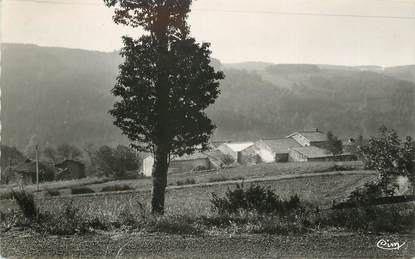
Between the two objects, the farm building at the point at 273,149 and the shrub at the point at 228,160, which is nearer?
the farm building at the point at 273,149

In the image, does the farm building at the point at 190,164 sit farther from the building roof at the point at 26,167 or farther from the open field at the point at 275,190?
the building roof at the point at 26,167

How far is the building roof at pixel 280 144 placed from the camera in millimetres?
17875

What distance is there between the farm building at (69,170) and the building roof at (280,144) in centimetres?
912

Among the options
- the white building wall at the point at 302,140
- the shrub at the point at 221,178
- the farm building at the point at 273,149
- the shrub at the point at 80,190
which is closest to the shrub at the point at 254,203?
the white building wall at the point at 302,140

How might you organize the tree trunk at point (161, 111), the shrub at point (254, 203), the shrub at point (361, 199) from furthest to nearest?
the tree trunk at point (161, 111) → the shrub at point (361, 199) → the shrub at point (254, 203)

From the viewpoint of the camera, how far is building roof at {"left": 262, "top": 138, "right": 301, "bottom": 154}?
704 inches

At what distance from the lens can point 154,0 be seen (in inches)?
408

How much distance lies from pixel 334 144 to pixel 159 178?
1032 centimetres

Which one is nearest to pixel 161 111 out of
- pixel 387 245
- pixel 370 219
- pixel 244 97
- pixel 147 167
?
pixel 370 219

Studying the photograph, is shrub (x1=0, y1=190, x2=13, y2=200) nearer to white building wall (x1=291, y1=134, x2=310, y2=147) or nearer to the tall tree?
the tall tree

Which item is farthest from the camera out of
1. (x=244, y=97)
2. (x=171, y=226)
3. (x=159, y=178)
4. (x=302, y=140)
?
(x=244, y=97)

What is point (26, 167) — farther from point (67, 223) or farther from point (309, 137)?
→ point (309, 137)

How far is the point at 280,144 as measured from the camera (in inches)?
760

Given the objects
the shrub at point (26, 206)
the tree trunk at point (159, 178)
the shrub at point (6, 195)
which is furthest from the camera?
the tree trunk at point (159, 178)
